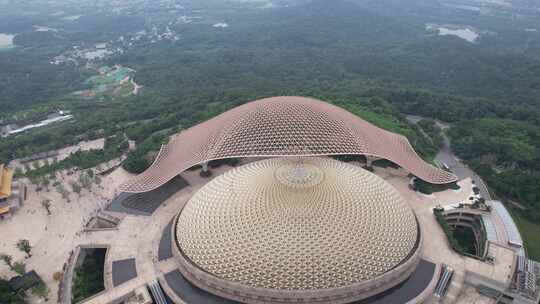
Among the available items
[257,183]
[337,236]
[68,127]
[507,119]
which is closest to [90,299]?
[257,183]

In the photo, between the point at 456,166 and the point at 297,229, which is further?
the point at 456,166

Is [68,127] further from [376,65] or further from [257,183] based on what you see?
[376,65]

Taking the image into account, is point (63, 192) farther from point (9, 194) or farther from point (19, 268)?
point (19, 268)

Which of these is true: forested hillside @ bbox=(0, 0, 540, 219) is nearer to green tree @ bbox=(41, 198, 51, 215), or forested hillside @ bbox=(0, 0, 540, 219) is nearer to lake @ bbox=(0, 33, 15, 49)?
lake @ bbox=(0, 33, 15, 49)

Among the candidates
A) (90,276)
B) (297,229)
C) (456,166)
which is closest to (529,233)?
(456,166)

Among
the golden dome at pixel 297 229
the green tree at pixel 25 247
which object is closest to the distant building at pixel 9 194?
the green tree at pixel 25 247
